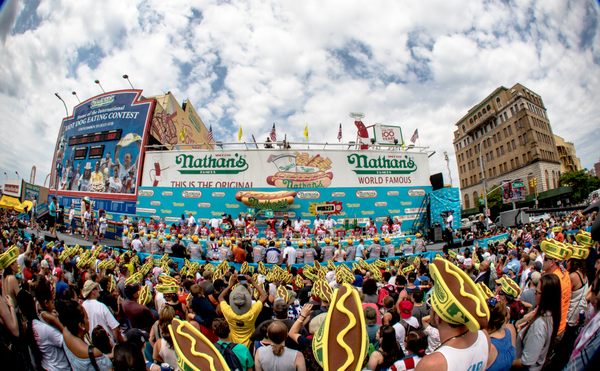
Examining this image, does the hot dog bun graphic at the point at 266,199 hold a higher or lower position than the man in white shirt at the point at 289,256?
higher

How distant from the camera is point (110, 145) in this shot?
22.7 meters

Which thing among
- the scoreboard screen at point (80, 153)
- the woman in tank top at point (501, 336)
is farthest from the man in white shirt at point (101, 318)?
the scoreboard screen at point (80, 153)

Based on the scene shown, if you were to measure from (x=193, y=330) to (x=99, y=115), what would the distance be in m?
26.9

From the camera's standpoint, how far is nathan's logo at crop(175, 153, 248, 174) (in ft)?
70.1

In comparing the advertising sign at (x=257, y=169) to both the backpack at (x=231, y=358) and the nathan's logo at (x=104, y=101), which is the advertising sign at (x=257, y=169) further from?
the backpack at (x=231, y=358)

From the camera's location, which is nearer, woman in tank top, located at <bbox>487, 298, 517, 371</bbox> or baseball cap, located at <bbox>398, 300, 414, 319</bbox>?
woman in tank top, located at <bbox>487, 298, 517, 371</bbox>

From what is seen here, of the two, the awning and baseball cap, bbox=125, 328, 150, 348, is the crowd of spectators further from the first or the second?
the awning

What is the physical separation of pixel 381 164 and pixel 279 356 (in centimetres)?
2090

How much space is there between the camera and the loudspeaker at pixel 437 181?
22.5 metres

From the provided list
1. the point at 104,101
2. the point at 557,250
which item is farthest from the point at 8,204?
the point at 557,250

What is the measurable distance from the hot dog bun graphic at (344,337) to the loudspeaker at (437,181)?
76.8 ft

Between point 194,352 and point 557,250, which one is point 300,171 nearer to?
point 557,250

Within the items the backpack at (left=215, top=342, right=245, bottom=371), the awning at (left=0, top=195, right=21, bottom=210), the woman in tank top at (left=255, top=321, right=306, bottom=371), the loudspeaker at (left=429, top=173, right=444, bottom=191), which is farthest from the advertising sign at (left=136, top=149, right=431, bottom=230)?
the woman in tank top at (left=255, top=321, right=306, bottom=371)

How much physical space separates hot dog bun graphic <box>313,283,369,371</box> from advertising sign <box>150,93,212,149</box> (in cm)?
2031
